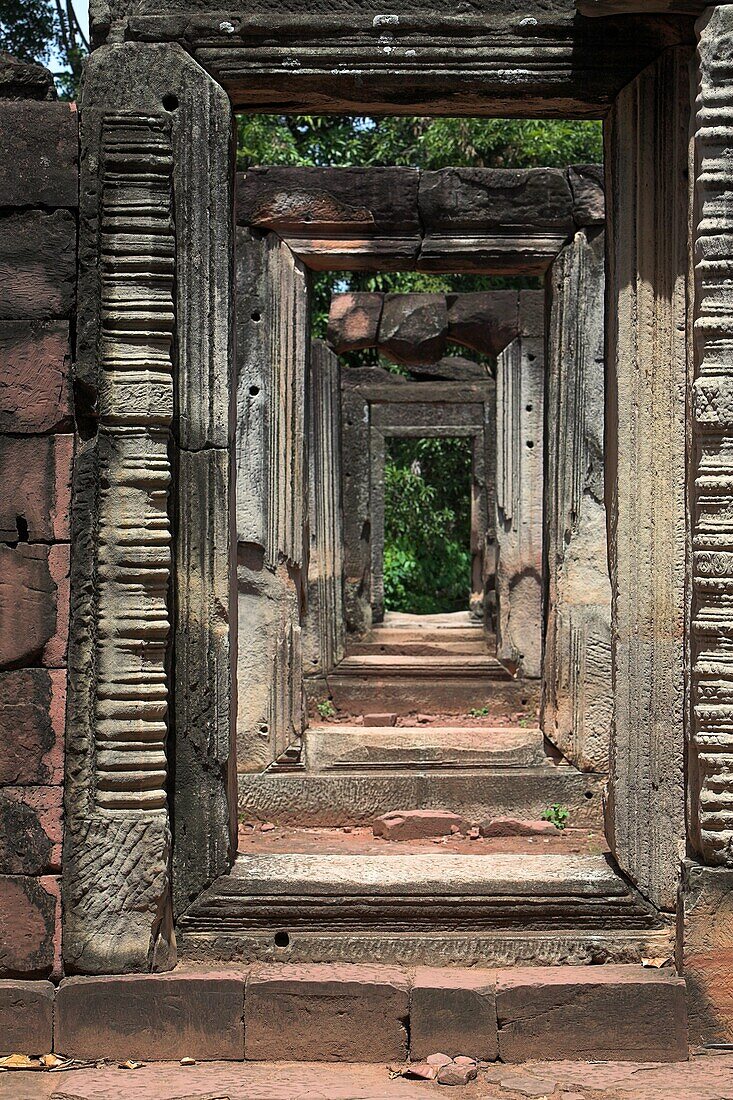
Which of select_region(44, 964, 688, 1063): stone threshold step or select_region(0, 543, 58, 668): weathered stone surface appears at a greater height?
select_region(0, 543, 58, 668): weathered stone surface

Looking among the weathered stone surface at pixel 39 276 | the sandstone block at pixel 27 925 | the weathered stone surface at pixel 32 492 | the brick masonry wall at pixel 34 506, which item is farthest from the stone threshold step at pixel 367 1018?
the weathered stone surface at pixel 39 276

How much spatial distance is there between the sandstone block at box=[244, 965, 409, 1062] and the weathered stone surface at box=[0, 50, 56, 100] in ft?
10.5

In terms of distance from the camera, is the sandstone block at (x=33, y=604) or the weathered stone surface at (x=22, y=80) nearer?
the sandstone block at (x=33, y=604)

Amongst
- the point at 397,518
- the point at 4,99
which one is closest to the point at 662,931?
the point at 4,99

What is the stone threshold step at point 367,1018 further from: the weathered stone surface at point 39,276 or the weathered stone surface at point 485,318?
the weathered stone surface at point 485,318

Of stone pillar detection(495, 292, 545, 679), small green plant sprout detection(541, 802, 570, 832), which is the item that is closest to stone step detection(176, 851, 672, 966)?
small green plant sprout detection(541, 802, 570, 832)

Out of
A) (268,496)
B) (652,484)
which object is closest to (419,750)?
(268,496)

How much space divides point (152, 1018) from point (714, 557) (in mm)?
2382

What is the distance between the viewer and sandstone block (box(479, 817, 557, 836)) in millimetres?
7379

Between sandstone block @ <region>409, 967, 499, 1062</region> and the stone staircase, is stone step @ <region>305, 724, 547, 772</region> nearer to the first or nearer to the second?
the stone staircase

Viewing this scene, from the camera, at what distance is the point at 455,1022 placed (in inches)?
165

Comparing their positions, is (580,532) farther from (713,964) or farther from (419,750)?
(713,964)

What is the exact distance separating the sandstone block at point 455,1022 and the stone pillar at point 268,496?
12.7 ft

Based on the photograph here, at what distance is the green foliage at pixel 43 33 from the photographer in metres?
16.4
